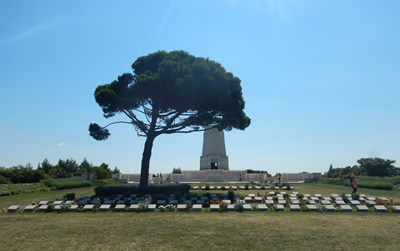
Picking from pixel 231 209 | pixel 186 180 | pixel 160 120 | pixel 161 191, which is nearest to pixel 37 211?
pixel 161 191

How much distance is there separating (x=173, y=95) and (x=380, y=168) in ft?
97.1

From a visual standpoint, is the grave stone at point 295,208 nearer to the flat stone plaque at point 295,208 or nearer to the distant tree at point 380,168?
the flat stone plaque at point 295,208

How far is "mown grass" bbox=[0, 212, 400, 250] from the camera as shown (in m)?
8.03

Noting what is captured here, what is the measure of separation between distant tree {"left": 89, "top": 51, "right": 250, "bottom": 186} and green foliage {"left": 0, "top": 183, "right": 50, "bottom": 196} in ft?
Result: 19.5

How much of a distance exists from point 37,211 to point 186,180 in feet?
76.4

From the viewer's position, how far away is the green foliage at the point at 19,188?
62.5 feet

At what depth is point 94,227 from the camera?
9844 millimetres

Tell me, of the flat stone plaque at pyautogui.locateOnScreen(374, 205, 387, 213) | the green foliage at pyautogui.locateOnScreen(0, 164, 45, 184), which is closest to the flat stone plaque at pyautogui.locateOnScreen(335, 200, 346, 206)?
the flat stone plaque at pyautogui.locateOnScreen(374, 205, 387, 213)

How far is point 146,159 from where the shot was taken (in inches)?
796

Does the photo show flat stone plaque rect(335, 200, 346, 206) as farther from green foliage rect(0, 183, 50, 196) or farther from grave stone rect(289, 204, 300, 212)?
green foliage rect(0, 183, 50, 196)

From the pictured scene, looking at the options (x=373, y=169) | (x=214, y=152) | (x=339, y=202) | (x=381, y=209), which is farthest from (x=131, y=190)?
(x=373, y=169)

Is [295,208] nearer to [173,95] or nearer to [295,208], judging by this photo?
[295,208]

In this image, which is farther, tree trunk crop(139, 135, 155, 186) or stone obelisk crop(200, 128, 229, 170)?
stone obelisk crop(200, 128, 229, 170)

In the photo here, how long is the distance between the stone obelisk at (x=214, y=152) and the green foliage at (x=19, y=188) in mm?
22012
